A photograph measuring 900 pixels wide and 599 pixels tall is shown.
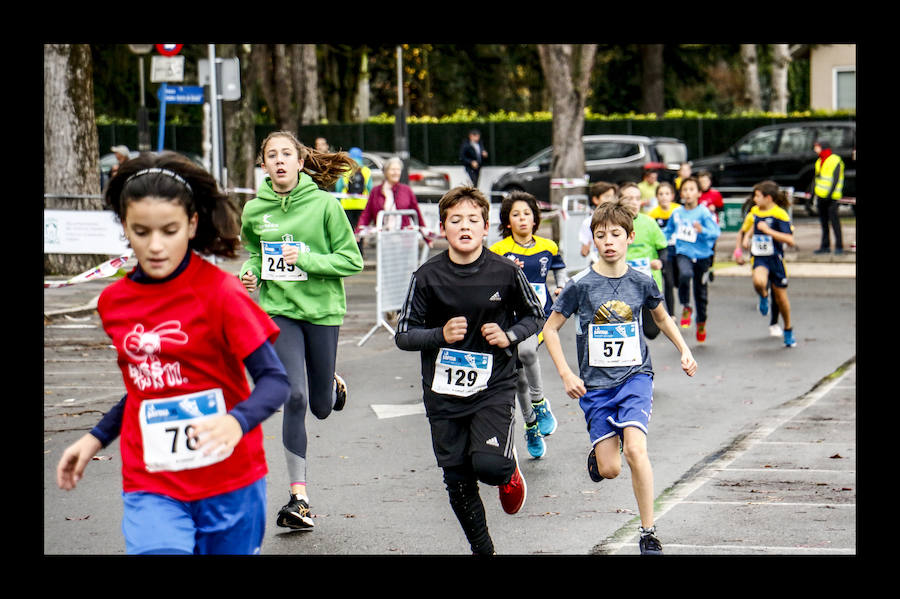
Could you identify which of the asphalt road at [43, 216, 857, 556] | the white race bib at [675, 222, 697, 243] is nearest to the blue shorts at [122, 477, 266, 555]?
the asphalt road at [43, 216, 857, 556]

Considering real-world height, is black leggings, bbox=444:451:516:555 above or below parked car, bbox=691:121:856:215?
below

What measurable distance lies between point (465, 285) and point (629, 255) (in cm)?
595

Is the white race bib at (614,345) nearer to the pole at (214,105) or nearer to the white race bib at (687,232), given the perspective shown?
the white race bib at (687,232)

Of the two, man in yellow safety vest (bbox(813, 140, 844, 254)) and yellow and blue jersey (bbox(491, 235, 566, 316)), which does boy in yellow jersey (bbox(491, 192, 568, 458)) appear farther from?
man in yellow safety vest (bbox(813, 140, 844, 254))

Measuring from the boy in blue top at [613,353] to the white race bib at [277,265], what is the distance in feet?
4.40

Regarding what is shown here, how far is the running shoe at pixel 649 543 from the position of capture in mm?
5801

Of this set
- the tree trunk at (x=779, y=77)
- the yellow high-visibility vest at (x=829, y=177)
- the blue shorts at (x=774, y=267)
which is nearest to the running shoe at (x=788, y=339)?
the blue shorts at (x=774, y=267)

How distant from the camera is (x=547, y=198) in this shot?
31.5m

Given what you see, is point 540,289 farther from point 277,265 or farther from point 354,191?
point 354,191

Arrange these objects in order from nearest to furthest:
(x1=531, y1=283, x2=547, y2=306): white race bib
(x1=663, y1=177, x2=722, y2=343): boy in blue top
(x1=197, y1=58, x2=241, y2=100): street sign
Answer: (x1=531, y1=283, x2=547, y2=306): white race bib, (x1=663, y1=177, x2=722, y2=343): boy in blue top, (x1=197, y1=58, x2=241, y2=100): street sign

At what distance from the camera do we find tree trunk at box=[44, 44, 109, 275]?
1819cm

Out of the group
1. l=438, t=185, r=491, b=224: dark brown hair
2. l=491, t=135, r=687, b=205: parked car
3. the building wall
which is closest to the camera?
l=438, t=185, r=491, b=224: dark brown hair
